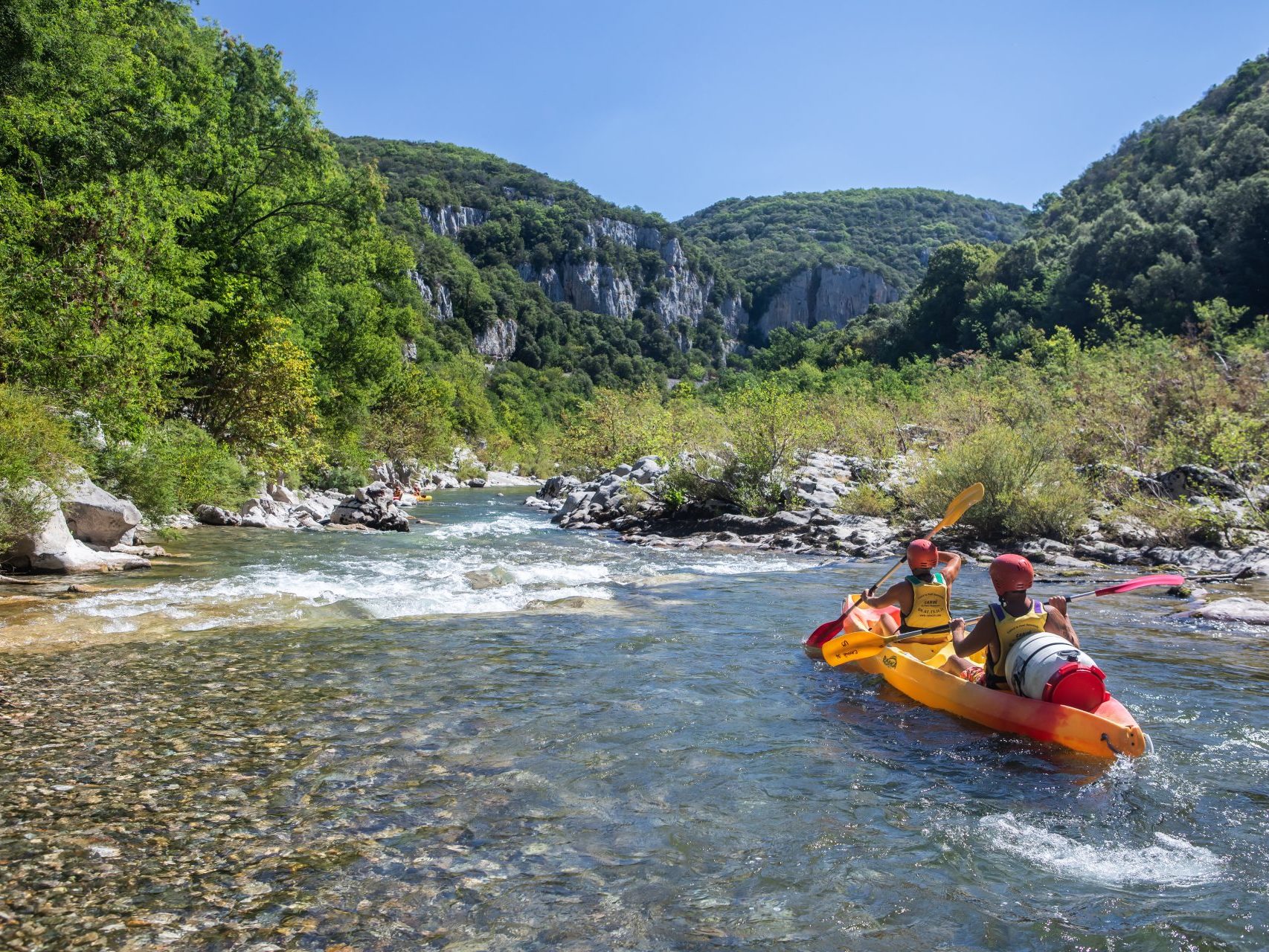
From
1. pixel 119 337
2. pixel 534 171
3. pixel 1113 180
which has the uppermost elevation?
pixel 534 171

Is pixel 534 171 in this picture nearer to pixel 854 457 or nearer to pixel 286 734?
pixel 854 457

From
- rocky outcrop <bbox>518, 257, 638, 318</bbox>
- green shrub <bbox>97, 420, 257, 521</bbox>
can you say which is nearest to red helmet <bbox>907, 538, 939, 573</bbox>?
green shrub <bbox>97, 420, 257, 521</bbox>

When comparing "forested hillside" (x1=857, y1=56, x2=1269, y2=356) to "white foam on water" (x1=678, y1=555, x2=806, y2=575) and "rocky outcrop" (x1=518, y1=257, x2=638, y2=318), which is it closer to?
"white foam on water" (x1=678, y1=555, x2=806, y2=575)

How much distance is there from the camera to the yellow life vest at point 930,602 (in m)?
6.80

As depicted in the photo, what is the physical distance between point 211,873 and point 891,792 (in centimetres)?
334

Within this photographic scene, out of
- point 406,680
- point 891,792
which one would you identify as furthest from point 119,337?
point 891,792

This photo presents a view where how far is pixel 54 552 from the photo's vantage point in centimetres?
1004

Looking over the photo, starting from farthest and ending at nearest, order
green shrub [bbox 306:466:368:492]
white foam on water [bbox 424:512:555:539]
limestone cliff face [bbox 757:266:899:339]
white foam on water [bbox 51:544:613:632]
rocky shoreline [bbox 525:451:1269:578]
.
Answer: limestone cliff face [bbox 757:266:899:339] → green shrub [bbox 306:466:368:492] → white foam on water [bbox 424:512:555:539] → rocky shoreline [bbox 525:451:1269:578] → white foam on water [bbox 51:544:613:632]

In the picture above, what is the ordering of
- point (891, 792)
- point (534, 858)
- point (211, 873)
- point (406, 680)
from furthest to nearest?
1. point (406, 680)
2. point (891, 792)
3. point (534, 858)
4. point (211, 873)

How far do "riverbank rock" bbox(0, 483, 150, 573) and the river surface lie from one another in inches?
76.5

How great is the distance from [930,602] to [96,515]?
10808 mm

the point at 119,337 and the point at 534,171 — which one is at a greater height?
the point at 534,171

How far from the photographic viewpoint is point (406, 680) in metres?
6.27

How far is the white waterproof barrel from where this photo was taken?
5027mm
